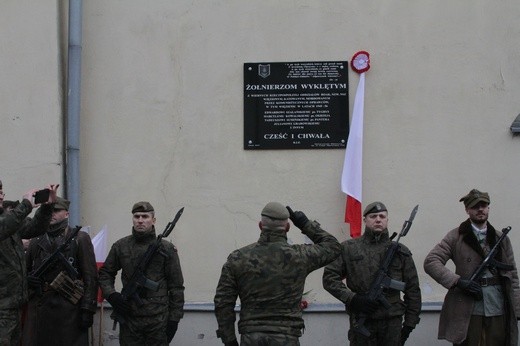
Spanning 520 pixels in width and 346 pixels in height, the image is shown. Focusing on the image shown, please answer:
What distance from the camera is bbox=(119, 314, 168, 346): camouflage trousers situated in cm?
726

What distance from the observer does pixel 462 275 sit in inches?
283

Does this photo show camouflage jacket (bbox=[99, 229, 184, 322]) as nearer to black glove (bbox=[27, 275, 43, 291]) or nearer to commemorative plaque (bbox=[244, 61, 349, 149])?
black glove (bbox=[27, 275, 43, 291])

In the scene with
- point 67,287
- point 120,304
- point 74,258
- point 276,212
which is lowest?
point 120,304

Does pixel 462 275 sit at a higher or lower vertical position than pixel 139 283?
higher

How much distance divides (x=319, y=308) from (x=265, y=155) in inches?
66.6

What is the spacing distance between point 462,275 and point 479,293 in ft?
0.90

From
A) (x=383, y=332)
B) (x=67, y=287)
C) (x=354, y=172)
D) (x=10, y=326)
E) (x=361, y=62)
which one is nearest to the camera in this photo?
(x=10, y=326)

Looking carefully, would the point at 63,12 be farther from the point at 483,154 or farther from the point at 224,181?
the point at 483,154

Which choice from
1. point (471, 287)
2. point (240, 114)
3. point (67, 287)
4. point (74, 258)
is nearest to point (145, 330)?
point (67, 287)

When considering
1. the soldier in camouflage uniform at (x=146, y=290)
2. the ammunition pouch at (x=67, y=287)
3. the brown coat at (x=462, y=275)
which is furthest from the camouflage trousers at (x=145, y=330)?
the brown coat at (x=462, y=275)

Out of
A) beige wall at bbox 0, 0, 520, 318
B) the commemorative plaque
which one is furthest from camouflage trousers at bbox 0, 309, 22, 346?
the commemorative plaque

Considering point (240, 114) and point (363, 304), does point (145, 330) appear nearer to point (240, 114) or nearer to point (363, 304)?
point (363, 304)

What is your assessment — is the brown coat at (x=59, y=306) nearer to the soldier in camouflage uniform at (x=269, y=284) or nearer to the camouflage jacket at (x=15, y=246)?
the camouflage jacket at (x=15, y=246)

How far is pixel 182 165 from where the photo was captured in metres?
8.73
